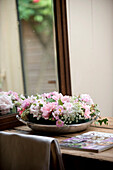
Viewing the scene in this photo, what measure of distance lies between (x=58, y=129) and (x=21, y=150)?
1.21 feet

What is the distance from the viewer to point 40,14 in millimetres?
2986

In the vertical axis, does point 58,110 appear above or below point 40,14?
below

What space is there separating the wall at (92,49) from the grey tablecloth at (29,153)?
5.96ft

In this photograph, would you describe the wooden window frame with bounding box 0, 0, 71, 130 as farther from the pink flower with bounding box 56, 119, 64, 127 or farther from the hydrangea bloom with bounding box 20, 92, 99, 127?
the pink flower with bounding box 56, 119, 64, 127

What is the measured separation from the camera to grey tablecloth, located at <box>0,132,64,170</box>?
4.59ft

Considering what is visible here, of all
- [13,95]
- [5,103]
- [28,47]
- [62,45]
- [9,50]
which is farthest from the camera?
[62,45]

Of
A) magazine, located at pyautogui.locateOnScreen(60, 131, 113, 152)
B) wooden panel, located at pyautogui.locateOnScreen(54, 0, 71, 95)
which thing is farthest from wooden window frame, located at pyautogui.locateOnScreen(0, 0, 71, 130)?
magazine, located at pyautogui.locateOnScreen(60, 131, 113, 152)

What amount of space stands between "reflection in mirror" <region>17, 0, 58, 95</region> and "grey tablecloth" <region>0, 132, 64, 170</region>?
3.89 feet

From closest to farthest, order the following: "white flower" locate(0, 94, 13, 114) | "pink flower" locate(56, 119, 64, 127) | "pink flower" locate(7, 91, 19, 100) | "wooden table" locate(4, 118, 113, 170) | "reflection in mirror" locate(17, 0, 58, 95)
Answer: "wooden table" locate(4, 118, 113, 170), "pink flower" locate(56, 119, 64, 127), "white flower" locate(0, 94, 13, 114), "pink flower" locate(7, 91, 19, 100), "reflection in mirror" locate(17, 0, 58, 95)

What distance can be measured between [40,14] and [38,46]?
12.5 inches

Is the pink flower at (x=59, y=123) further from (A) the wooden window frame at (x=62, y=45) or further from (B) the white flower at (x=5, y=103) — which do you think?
(A) the wooden window frame at (x=62, y=45)

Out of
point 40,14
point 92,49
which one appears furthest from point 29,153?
point 92,49

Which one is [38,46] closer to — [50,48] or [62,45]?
[50,48]

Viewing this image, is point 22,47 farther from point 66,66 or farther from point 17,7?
point 66,66
